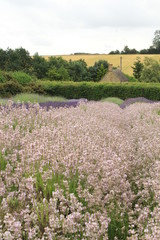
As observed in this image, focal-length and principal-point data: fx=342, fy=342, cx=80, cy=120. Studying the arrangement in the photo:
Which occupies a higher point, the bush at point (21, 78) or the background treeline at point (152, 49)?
the background treeline at point (152, 49)

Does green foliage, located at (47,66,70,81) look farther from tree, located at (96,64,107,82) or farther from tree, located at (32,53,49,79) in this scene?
tree, located at (96,64,107,82)

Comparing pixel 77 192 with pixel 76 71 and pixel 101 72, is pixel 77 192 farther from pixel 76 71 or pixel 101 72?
pixel 101 72

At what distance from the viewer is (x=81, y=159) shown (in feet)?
10.9

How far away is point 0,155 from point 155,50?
7363 centimetres

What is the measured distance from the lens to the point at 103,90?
2453 centimetres

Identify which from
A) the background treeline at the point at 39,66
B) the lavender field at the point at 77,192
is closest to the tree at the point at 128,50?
the background treeline at the point at 39,66

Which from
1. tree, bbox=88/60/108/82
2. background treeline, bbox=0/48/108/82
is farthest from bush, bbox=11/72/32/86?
tree, bbox=88/60/108/82

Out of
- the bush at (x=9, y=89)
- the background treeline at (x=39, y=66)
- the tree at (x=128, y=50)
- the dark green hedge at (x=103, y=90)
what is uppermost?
the tree at (x=128, y=50)

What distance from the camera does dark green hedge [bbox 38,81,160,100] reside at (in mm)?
23219

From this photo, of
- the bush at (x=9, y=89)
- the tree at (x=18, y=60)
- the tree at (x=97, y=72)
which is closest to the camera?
the bush at (x=9, y=89)

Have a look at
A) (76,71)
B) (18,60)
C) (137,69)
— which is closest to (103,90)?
(18,60)

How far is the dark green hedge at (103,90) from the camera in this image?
2322 centimetres

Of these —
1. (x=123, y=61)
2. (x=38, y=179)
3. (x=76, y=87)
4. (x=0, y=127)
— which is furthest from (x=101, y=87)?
(x=123, y=61)

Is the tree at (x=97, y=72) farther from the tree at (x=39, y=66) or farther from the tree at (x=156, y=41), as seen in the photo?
the tree at (x=156, y=41)
